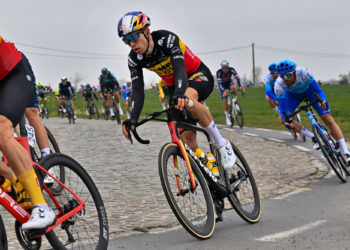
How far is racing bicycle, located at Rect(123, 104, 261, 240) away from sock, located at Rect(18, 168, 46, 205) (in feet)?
4.11

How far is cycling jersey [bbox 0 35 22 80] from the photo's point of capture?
12.4ft

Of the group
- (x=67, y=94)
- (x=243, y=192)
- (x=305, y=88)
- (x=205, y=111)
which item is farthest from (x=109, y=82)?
(x=205, y=111)

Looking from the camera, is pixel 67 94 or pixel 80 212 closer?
pixel 80 212

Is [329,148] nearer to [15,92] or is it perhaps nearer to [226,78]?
[15,92]

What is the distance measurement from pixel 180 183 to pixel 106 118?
2488cm

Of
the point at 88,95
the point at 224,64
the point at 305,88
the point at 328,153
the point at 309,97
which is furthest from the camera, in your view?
the point at 88,95

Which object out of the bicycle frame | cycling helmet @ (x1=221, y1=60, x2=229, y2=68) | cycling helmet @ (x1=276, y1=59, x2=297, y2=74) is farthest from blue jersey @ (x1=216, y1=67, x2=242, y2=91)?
the bicycle frame

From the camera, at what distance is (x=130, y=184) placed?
8609 mm

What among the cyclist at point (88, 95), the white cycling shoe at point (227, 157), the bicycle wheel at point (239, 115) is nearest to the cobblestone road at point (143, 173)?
the white cycling shoe at point (227, 157)

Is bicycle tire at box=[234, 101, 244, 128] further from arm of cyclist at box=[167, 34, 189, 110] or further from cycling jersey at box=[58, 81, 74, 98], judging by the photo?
arm of cyclist at box=[167, 34, 189, 110]

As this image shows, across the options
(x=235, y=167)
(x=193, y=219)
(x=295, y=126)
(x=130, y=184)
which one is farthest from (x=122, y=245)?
(x=295, y=126)

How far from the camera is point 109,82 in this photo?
24594 mm

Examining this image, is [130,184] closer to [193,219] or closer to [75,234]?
[193,219]

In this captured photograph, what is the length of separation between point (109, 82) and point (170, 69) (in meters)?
19.1
